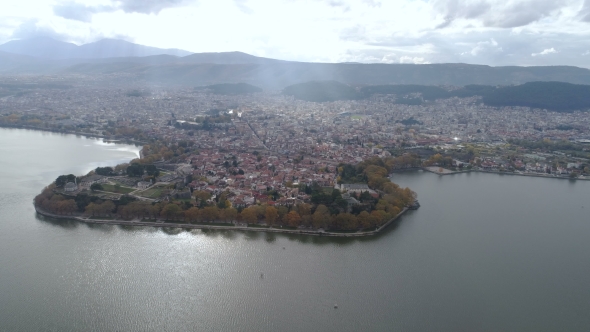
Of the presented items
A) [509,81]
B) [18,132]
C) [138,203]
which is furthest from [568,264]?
[509,81]

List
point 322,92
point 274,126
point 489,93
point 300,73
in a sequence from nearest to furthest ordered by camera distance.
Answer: point 274,126 < point 489,93 < point 322,92 < point 300,73

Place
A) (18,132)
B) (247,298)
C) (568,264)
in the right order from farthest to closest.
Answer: (18,132), (568,264), (247,298)

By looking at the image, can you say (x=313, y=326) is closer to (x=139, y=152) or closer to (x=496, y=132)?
(x=139, y=152)

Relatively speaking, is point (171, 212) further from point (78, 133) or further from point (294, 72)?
point (294, 72)

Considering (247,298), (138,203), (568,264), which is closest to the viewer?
(247,298)

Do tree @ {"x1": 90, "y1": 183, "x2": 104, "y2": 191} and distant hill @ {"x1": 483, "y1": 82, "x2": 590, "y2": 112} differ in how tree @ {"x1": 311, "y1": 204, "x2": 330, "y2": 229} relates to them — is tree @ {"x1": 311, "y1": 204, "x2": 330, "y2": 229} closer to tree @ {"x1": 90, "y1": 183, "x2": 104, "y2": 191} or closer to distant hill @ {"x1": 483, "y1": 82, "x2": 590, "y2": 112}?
tree @ {"x1": 90, "y1": 183, "x2": 104, "y2": 191}

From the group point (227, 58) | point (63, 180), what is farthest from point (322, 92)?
point (227, 58)
